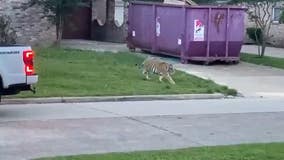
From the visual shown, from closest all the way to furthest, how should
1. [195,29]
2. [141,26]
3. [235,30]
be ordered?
[195,29] → [235,30] → [141,26]

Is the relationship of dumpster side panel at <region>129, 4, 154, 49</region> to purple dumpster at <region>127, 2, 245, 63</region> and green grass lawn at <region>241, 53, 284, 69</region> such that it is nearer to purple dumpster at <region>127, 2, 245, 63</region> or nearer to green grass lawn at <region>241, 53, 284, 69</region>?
purple dumpster at <region>127, 2, 245, 63</region>

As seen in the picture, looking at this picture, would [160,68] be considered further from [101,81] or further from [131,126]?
[131,126]

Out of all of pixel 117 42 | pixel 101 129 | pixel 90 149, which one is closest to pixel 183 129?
pixel 101 129

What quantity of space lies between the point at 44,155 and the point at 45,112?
15.0 feet

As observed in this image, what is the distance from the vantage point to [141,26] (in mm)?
27594

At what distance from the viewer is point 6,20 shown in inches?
1107

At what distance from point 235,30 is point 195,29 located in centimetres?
164

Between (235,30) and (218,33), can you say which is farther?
(235,30)

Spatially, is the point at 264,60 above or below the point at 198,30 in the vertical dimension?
below

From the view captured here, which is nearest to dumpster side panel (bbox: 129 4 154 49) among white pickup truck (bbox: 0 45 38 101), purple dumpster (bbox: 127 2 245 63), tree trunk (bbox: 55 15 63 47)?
purple dumpster (bbox: 127 2 245 63)

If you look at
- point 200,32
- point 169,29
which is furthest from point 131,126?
point 169,29

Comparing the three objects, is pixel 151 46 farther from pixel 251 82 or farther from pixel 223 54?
pixel 251 82

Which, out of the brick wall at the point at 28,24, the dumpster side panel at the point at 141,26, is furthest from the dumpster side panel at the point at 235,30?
the brick wall at the point at 28,24

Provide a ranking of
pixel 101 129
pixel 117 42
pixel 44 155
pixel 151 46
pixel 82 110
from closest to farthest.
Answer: pixel 44 155 < pixel 101 129 < pixel 82 110 < pixel 151 46 < pixel 117 42
